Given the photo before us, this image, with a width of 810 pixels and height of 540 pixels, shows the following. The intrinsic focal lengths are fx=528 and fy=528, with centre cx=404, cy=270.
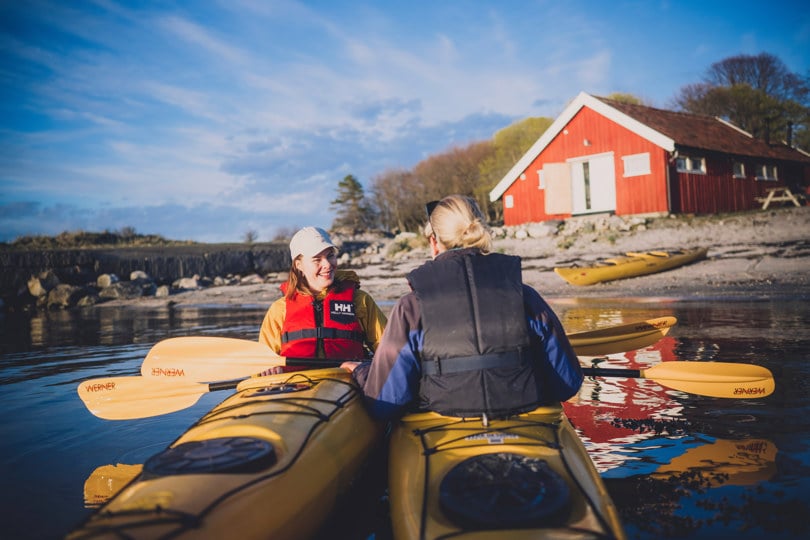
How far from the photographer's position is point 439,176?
35656 mm

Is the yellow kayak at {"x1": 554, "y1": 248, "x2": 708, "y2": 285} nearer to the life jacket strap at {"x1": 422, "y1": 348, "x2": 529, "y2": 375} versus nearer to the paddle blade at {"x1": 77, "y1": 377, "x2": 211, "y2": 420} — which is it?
the paddle blade at {"x1": 77, "y1": 377, "x2": 211, "y2": 420}

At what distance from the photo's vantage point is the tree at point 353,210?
4103 cm

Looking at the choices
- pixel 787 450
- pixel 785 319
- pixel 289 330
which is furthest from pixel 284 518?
pixel 785 319

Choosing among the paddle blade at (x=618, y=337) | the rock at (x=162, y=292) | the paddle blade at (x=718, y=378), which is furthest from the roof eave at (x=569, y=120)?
the paddle blade at (x=718, y=378)

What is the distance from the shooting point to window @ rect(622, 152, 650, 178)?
57.5ft

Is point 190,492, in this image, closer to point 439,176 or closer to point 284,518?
point 284,518

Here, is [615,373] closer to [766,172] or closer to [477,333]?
[477,333]

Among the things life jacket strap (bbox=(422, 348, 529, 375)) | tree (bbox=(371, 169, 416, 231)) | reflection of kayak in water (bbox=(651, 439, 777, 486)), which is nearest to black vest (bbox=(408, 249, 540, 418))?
life jacket strap (bbox=(422, 348, 529, 375))

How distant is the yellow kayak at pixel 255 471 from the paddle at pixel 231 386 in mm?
839

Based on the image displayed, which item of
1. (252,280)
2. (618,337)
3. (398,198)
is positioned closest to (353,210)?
(398,198)

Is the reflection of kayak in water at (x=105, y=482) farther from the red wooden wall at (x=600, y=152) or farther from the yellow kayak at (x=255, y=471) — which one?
the red wooden wall at (x=600, y=152)

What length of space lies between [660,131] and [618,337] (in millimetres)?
15598

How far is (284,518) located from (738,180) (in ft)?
76.6

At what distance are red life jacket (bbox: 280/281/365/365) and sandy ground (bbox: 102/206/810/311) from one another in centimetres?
864
